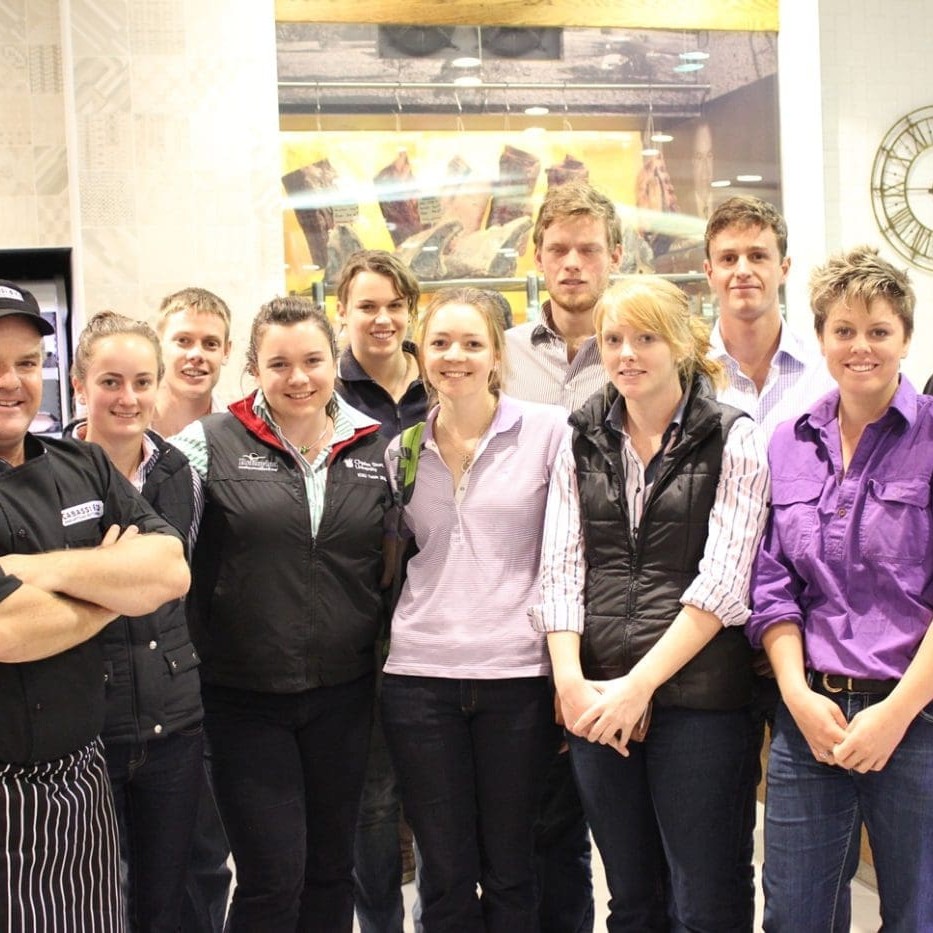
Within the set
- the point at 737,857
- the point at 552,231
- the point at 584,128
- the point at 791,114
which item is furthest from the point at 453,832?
the point at 791,114

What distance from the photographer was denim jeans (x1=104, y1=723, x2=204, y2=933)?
254 centimetres

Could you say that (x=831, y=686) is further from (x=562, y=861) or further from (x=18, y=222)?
(x=18, y=222)

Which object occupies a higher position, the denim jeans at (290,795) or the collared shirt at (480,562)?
the collared shirt at (480,562)

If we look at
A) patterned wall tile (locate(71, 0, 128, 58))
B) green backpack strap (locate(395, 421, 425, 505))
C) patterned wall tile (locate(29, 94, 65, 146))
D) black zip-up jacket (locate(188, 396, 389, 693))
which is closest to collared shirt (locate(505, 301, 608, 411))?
green backpack strap (locate(395, 421, 425, 505))

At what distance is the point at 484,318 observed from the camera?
9.40 ft

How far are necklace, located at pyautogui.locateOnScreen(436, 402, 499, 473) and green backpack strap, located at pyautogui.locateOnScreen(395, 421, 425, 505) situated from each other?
0.20ft

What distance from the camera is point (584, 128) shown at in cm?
577

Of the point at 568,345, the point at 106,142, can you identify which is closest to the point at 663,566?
the point at 568,345

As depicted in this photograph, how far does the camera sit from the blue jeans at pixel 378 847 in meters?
3.22

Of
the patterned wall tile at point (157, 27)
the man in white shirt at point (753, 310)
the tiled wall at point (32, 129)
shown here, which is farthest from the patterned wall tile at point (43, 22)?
→ the man in white shirt at point (753, 310)

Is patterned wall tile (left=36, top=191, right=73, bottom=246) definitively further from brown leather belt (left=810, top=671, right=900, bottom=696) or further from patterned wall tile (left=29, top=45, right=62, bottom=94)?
brown leather belt (left=810, top=671, right=900, bottom=696)

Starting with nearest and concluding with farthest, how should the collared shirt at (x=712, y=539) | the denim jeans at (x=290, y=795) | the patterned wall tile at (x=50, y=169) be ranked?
the collared shirt at (x=712, y=539) < the denim jeans at (x=290, y=795) < the patterned wall tile at (x=50, y=169)

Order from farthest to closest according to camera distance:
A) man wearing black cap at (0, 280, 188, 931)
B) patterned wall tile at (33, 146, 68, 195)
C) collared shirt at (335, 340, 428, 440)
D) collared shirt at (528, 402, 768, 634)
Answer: patterned wall tile at (33, 146, 68, 195)
collared shirt at (335, 340, 428, 440)
collared shirt at (528, 402, 768, 634)
man wearing black cap at (0, 280, 188, 931)

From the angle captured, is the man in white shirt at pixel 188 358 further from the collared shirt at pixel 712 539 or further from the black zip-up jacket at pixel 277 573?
the collared shirt at pixel 712 539
